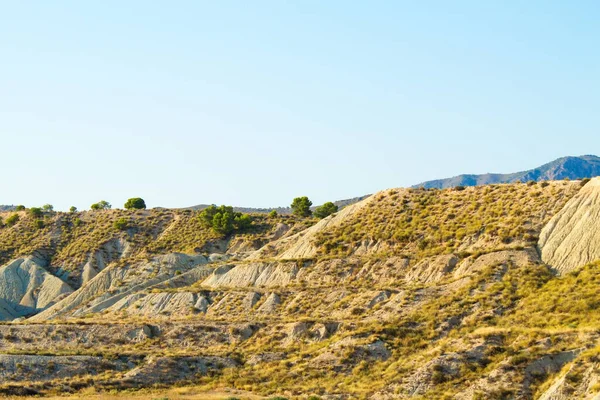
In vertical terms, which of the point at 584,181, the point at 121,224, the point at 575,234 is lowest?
the point at 575,234

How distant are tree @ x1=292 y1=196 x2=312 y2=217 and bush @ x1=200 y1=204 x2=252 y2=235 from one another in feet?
52.1

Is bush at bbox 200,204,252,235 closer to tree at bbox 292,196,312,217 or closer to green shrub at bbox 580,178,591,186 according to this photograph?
tree at bbox 292,196,312,217

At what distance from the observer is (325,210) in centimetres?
14200

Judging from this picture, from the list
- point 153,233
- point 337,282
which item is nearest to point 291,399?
point 337,282

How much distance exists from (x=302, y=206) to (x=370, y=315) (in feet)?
254

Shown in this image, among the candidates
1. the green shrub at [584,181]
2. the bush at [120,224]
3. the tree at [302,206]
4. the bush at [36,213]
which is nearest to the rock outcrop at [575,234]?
the green shrub at [584,181]

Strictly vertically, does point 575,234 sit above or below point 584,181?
below

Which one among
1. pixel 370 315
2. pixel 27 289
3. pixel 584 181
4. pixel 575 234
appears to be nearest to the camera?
pixel 370 315

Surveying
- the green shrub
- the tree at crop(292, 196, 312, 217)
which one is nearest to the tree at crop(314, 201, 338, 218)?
the tree at crop(292, 196, 312, 217)

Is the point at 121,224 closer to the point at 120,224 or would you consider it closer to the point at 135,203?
the point at 120,224

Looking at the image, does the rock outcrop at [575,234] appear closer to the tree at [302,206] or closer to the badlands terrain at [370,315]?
the badlands terrain at [370,315]

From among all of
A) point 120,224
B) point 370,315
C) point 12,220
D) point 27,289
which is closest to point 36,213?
point 12,220

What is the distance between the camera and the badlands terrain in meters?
52.1

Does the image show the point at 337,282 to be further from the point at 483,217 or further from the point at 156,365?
the point at 156,365
